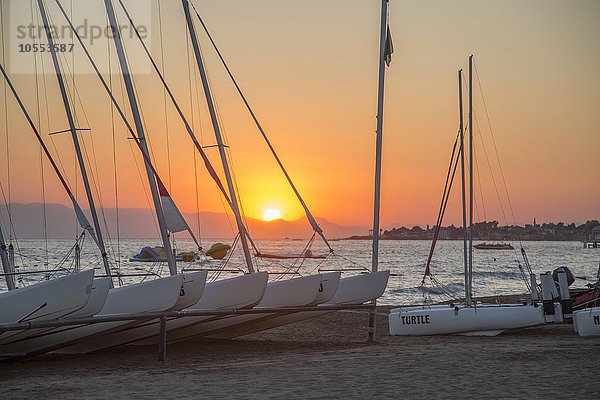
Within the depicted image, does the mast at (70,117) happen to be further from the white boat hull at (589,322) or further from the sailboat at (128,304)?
the white boat hull at (589,322)

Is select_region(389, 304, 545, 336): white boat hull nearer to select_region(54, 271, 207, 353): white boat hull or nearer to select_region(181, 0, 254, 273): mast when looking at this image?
select_region(181, 0, 254, 273): mast

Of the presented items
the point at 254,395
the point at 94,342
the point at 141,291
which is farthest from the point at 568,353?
the point at 94,342

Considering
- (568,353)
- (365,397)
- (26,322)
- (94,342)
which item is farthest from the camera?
(94,342)

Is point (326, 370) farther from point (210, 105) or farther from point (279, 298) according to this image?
point (210, 105)

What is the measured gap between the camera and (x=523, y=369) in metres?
13.2

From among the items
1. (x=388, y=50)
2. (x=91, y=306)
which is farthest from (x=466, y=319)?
(x=91, y=306)

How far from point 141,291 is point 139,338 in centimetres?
204

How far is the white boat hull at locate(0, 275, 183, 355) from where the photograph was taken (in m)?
15.9

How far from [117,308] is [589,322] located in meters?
9.48

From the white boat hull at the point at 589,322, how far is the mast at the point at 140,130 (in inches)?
329

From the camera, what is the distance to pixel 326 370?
44.0 ft

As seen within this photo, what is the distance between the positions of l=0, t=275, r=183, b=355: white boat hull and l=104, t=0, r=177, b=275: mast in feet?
3.62

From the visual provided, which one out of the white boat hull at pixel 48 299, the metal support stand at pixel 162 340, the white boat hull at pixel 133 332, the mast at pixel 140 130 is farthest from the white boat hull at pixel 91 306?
the mast at pixel 140 130

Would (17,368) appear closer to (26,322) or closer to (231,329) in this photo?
(26,322)
